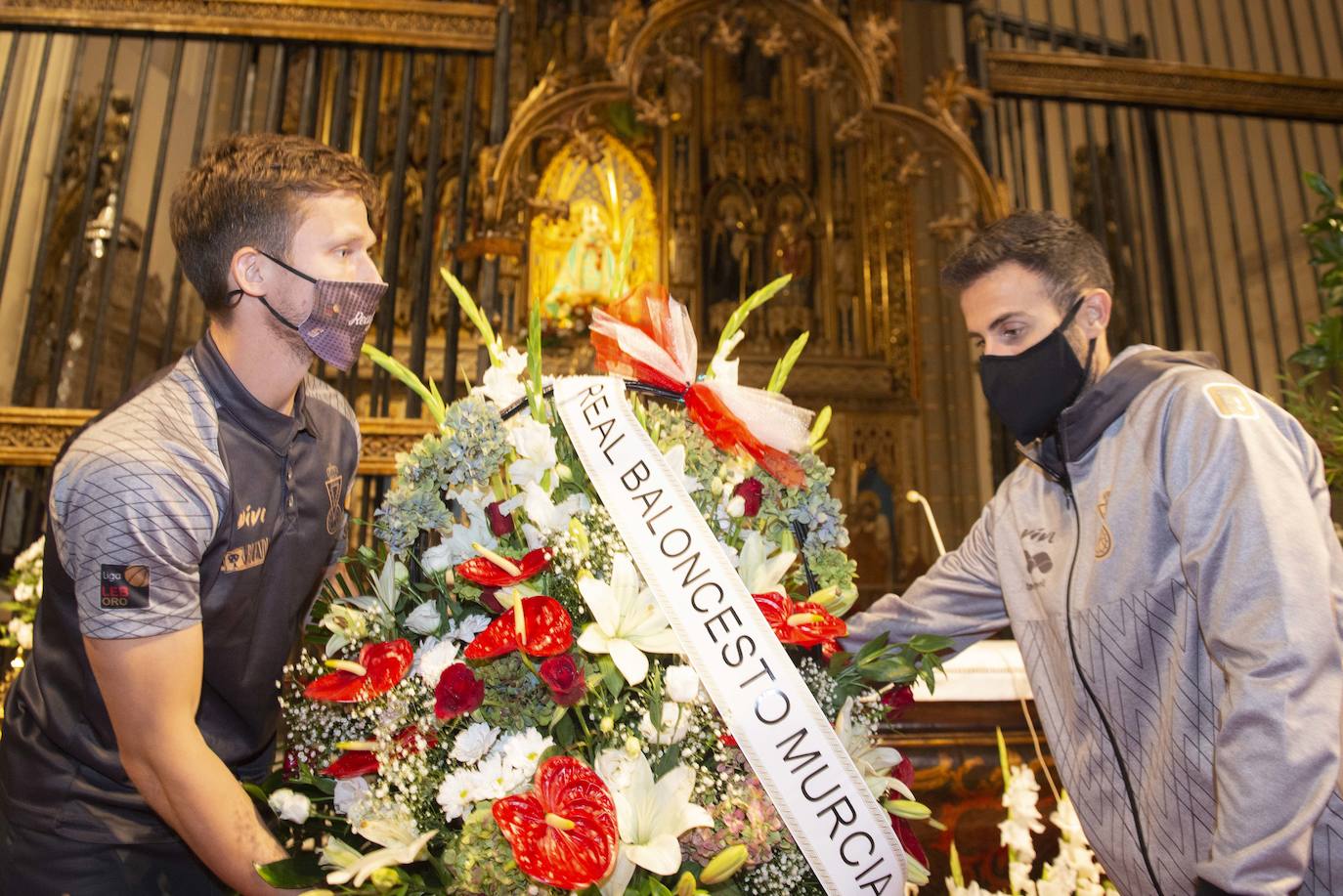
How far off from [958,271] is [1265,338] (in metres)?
3.89

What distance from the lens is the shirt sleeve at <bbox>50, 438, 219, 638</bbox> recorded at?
1.07 meters

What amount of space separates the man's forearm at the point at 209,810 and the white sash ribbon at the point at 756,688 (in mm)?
566

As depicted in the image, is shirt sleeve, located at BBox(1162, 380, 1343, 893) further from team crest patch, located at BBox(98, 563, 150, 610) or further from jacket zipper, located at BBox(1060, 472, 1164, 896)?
team crest patch, located at BBox(98, 563, 150, 610)

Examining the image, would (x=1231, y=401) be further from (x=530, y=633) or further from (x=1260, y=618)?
(x=530, y=633)

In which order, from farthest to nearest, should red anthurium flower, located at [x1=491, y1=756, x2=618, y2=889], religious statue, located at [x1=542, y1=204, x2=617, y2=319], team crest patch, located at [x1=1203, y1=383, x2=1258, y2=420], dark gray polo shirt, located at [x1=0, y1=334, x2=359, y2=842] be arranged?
1. religious statue, located at [x1=542, y1=204, x2=617, y2=319]
2. team crest patch, located at [x1=1203, y1=383, x2=1258, y2=420]
3. dark gray polo shirt, located at [x1=0, y1=334, x2=359, y2=842]
4. red anthurium flower, located at [x1=491, y1=756, x2=618, y2=889]

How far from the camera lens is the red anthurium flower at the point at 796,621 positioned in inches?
36.7

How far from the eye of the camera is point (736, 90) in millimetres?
6359

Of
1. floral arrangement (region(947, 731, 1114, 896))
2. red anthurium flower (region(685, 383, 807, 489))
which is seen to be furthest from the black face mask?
red anthurium flower (region(685, 383, 807, 489))

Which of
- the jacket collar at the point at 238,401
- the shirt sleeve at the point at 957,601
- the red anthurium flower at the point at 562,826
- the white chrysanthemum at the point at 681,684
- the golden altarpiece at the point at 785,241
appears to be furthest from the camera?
the golden altarpiece at the point at 785,241

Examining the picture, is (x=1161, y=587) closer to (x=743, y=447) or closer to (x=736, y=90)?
(x=743, y=447)

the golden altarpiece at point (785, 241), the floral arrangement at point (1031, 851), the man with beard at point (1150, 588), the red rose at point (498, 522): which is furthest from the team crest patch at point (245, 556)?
the golden altarpiece at point (785, 241)

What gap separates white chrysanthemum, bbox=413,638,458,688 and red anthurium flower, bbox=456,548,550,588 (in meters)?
0.08

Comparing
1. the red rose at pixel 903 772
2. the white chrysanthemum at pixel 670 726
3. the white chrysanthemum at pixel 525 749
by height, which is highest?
the white chrysanthemum at pixel 670 726

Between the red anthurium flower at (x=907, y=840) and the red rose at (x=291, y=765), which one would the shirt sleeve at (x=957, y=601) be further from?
the red rose at (x=291, y=765)
